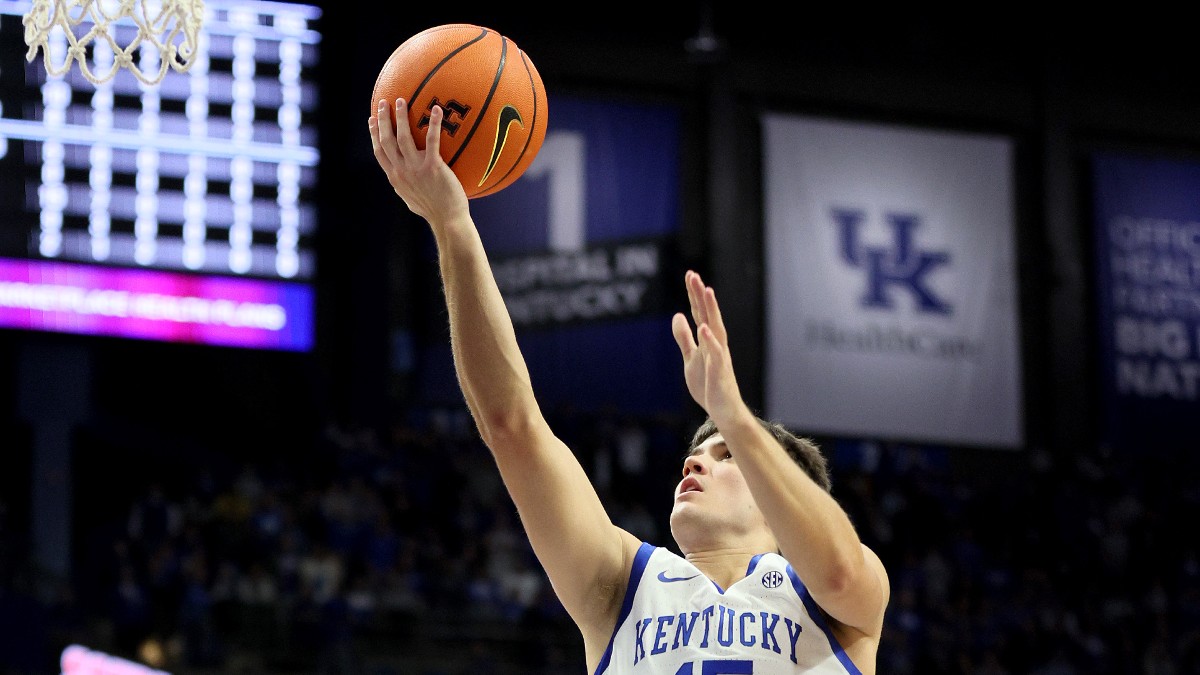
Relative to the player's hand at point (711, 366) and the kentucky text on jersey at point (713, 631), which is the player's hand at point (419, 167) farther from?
the kentucky text on jersey at point (713, 631)

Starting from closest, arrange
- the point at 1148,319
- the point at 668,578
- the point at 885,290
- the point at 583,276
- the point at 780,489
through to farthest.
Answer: the point at 780,489, the point at 668,578, the point at 583,276, the point at 885,290, the point at 1148,319

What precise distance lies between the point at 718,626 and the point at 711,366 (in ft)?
1.77

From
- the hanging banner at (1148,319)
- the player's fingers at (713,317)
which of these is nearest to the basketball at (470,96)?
the player's fingers at (713,317)

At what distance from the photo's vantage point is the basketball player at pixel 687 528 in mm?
2375

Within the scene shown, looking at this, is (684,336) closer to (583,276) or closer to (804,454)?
(804,454)

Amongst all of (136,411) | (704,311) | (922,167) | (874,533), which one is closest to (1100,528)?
(874,533)

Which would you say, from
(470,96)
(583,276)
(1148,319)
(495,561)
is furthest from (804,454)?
(1148,319)

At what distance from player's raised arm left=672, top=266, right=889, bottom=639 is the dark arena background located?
23.8 ft

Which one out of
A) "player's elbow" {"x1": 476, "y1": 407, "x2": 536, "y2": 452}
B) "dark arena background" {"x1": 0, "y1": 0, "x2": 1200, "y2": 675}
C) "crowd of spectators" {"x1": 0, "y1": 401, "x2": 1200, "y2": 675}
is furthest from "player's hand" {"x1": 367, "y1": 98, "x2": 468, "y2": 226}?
"crowd of spectators" {"x1": 0, "y1": 401, "x2": 1200, "y2": 675}

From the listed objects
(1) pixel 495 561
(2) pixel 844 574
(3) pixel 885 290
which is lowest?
(1) pixel 495 561

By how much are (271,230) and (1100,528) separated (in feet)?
26.5

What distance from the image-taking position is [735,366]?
12.9 m

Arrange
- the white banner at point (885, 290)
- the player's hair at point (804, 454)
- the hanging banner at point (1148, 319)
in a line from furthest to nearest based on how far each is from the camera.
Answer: the hanging banner at point (1148, 319), the white banner at point (885, 290), the player's hair at point (804, 454)

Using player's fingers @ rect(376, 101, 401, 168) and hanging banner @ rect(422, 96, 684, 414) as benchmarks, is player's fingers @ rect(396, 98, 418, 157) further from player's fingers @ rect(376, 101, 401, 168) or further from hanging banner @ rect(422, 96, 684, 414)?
hanging banner @ rect(422, 96, 684, 414)
